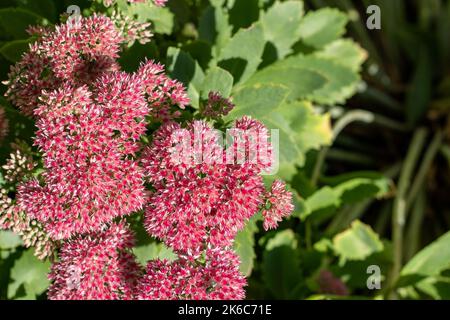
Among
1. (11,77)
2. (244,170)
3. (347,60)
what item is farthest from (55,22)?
(347,60)

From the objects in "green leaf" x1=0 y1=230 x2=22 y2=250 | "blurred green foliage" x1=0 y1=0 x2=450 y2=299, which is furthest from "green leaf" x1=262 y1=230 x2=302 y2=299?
"green leaf" x1=0 y1=230 x2=22 y2=250

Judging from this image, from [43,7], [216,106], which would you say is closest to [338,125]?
[216,106]

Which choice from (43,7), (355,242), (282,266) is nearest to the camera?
(43,7)

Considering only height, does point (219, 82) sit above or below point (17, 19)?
below

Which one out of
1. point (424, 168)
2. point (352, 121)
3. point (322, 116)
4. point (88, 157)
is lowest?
point (88, 157)

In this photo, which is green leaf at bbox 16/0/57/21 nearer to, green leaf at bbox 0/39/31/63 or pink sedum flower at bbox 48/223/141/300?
green leaf at bbox 0/39/31/63

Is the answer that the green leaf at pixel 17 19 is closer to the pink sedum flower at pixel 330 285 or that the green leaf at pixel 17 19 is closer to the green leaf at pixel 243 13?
the green leaf at pixel 243 13

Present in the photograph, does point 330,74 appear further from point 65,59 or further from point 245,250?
point 65,59
